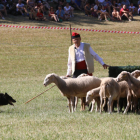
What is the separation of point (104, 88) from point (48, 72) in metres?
12.1

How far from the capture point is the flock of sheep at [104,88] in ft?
26.7

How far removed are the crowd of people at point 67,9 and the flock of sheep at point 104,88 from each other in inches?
819

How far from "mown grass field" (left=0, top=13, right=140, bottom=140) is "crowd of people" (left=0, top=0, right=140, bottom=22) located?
0.73 m

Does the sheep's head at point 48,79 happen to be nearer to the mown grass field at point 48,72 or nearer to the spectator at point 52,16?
the mown grass field at point 48,72

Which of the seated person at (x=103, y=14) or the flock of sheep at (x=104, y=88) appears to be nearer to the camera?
the flock of sheep at (x=104, y=88)

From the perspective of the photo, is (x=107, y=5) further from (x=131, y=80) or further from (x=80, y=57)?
(x=131, y=80)

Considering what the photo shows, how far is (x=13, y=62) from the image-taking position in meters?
22.2

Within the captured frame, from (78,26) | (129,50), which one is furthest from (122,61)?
(78,26)

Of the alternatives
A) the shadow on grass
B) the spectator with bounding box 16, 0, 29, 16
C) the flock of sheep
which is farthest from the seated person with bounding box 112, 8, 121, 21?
the flock of sheep

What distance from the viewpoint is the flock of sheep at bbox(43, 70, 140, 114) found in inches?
320

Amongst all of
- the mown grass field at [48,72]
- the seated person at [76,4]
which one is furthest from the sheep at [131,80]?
the seated person at [76,4]

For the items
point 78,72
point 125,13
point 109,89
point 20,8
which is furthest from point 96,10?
point 109,89

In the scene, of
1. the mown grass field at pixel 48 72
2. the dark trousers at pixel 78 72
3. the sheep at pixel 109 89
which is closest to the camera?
the mown grass field at pixel 48 72

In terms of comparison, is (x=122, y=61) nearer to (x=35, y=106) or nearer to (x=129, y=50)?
(x=129, y=50)
